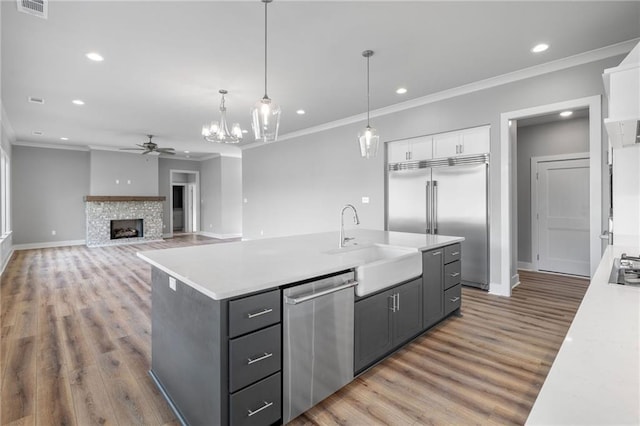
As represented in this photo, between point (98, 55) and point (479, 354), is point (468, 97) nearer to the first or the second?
point (479, 354)

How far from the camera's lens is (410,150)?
491 centimetres

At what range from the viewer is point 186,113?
5.38 metres

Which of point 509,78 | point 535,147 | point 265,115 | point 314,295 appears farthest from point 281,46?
point 535,147

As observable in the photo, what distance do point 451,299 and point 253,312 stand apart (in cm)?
239

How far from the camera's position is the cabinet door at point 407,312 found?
7.99 feet

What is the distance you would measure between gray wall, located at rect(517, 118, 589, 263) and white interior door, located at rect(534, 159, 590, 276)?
16 cm

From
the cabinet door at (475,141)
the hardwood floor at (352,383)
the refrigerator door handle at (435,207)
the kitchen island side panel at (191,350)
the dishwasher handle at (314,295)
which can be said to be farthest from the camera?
the refrigerator door handle at (435,207)

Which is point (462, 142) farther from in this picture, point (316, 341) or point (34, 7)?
point (34, 7)

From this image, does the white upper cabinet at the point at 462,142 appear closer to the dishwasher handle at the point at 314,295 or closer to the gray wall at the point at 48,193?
the dishwasher handle at the point at 314,295

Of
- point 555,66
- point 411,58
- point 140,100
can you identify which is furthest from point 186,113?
point 555,66

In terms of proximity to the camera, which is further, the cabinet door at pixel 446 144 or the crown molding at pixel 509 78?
the cabinet door at pixel 446 144

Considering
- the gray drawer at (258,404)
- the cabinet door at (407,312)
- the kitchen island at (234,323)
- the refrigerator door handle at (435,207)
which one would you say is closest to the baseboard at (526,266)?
the refrigerator door handle at (435,207)

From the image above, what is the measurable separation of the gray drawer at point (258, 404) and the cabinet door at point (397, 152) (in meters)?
4.11

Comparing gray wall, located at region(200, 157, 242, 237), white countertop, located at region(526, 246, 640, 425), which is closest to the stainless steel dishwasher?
white countertop, located at region(526, 246, 640, 425)
